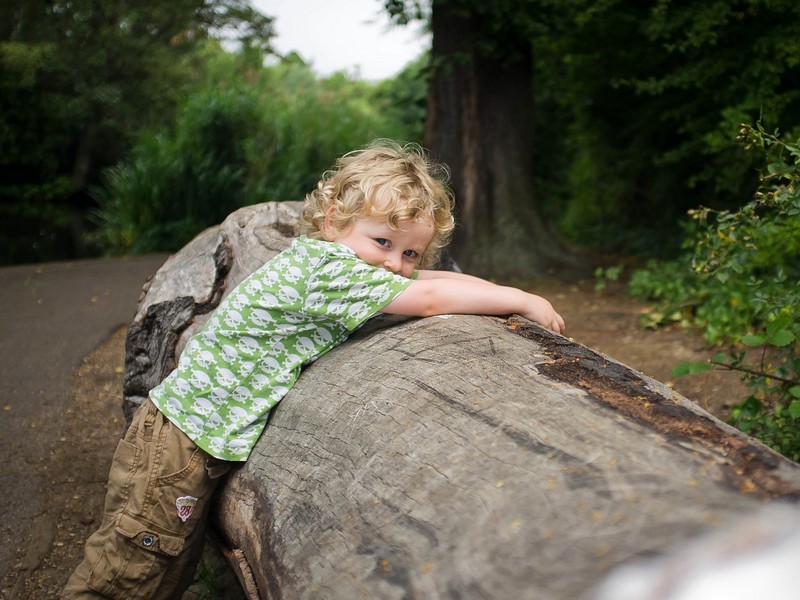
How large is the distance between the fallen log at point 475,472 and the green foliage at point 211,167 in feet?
26.7

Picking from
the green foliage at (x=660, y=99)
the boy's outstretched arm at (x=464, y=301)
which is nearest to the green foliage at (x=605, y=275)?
the green foliage at (x=660, y=99)

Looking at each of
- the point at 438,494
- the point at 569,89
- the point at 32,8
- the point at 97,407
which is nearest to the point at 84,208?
the point at 32,8

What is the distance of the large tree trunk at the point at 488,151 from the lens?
295 inches

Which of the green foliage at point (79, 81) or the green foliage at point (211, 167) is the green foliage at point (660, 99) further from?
the green foliage at point (79, 81)

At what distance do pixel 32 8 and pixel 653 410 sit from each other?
51.8ft

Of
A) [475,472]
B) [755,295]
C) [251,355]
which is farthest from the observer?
[755,295]

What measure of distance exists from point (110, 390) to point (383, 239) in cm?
302

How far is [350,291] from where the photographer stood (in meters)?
2.41

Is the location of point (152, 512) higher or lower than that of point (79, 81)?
lower

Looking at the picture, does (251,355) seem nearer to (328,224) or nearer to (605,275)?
(328,224)

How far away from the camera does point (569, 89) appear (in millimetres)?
8672

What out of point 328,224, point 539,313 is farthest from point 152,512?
point 539,313

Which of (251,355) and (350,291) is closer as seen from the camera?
(350,291)

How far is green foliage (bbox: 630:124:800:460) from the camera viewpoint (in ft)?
9.18
